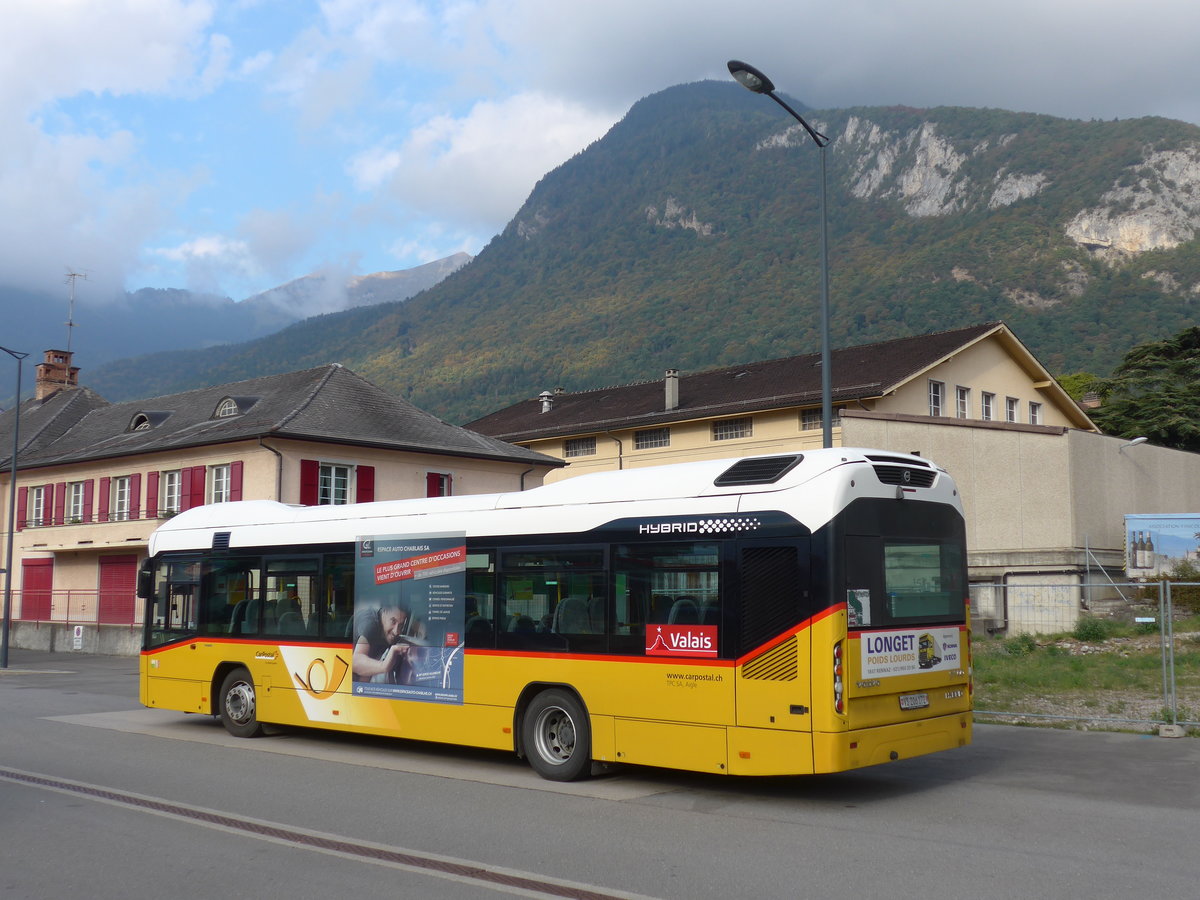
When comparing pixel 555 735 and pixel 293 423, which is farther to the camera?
pixel 293 423

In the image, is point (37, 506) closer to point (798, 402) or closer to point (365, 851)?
point (798, 402)

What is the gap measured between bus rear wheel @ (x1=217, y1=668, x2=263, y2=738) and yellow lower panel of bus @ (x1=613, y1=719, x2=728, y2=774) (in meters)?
5.83

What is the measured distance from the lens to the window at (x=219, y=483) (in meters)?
35.8

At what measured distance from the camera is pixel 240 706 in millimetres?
14539

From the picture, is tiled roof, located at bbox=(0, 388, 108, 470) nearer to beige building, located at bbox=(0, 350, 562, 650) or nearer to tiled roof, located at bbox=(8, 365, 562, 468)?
beige building, located at bbox=(0, 350, 562, 650)

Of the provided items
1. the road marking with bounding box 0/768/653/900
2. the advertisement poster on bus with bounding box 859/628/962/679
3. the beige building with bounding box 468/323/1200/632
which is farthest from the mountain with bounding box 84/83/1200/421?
the road marking with bounding box 0/768/653/900

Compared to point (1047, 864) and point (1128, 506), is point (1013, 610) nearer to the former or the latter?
point (1047, 864)

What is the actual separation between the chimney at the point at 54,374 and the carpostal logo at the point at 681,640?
162ft

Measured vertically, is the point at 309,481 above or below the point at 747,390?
below

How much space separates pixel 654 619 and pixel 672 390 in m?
42.6

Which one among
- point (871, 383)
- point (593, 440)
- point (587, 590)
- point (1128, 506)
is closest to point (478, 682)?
point (587, 590)

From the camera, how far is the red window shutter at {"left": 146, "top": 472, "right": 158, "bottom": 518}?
3788 cm

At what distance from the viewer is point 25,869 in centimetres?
750

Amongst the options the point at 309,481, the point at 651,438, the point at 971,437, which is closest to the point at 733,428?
the point at 651,438
